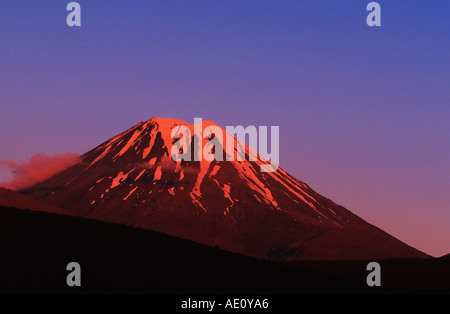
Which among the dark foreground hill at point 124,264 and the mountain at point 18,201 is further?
the mountain at point 18,201

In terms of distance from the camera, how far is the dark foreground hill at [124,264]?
5259cm

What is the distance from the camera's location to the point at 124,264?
190ft

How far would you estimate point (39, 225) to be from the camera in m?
66.8

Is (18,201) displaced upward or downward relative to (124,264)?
upward

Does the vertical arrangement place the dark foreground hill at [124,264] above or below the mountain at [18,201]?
below

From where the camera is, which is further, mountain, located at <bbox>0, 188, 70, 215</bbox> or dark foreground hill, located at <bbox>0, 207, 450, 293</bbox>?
mountain, located at <bbox>0, 188, 70, 215</bbox>

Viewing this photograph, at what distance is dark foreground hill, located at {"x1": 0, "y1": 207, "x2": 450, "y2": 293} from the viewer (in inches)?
2071

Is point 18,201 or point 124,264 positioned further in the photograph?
point 18,201

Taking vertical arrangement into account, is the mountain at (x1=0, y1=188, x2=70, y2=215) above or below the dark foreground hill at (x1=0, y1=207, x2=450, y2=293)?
above
